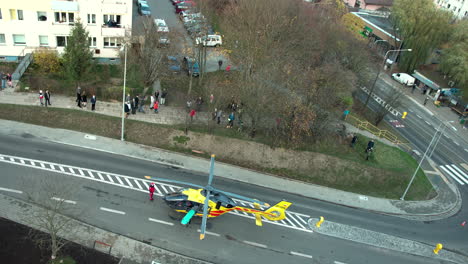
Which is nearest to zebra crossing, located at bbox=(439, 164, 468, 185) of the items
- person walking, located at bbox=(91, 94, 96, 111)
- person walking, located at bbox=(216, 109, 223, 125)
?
person walking, located at bbox=(216, 109, 223, 125)

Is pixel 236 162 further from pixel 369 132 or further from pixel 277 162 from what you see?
pixel 369 132

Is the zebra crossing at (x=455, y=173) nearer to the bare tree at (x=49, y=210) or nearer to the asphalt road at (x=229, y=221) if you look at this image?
the asphalt road at (x=229, y=221)

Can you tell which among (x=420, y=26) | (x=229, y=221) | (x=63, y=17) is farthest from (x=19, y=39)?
(x=420, y=26)

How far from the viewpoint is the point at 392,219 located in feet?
108

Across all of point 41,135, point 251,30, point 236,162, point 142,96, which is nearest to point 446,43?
point 251,30

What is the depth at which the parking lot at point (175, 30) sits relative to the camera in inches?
1652

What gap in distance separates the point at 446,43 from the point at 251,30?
40.1 meters

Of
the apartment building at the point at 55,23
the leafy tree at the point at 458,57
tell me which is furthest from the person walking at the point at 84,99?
the leafy tree at the point at 458,57

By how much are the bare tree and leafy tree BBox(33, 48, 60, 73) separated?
16.2 metres

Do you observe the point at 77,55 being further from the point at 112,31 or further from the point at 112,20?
the point at 112,20

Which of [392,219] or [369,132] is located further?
[369,132]

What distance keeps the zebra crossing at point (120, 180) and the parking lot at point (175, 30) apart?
56.4 ft

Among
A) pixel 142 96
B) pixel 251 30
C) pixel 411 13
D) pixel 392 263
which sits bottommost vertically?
pixel 392 263

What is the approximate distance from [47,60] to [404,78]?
5501 centimetres
